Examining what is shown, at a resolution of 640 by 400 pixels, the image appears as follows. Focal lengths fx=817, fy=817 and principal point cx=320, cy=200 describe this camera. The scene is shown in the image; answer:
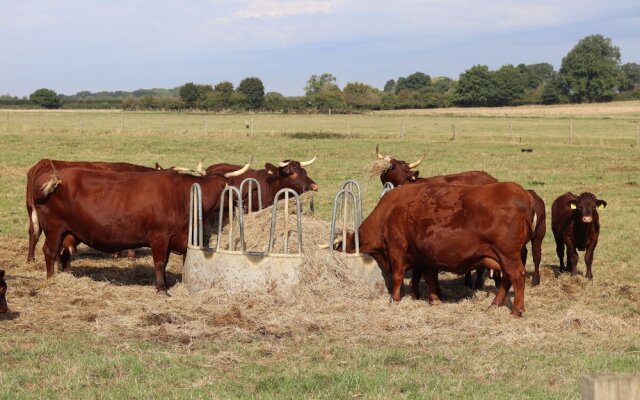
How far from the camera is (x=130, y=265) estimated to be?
1247cm

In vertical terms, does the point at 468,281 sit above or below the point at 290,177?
below

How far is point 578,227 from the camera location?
39.9 feet

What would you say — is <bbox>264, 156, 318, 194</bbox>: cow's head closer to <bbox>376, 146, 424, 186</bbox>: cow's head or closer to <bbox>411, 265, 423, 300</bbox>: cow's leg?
<bbox>376, 146, 424, 186</bbox>: cow's head

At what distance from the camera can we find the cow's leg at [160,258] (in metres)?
10.2

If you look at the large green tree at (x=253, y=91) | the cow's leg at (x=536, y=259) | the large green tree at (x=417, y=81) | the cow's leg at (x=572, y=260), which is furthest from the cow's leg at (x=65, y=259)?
the large green tree at (x=417, y=81)

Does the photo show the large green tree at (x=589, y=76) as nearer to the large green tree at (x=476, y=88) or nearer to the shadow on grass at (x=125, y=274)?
the large green tree at (x=476, y=88)

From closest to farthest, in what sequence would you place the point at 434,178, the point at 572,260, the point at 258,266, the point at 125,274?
1. the point at 258,266
2. the point at 125,274
3. the point at 572,260
4. the point at 434,178

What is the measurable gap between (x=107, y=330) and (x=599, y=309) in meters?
5.53

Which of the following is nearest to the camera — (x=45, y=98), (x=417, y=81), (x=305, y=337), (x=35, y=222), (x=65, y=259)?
(x=305, y=337)

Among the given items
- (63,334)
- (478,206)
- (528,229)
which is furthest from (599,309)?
(63,334)

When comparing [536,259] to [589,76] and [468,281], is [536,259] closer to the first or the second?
[468,281]

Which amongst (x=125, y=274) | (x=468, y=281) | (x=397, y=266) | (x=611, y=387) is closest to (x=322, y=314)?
(x=397, y=266)

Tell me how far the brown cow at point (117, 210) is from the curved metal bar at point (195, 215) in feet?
0.62

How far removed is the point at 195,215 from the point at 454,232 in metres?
3.22
